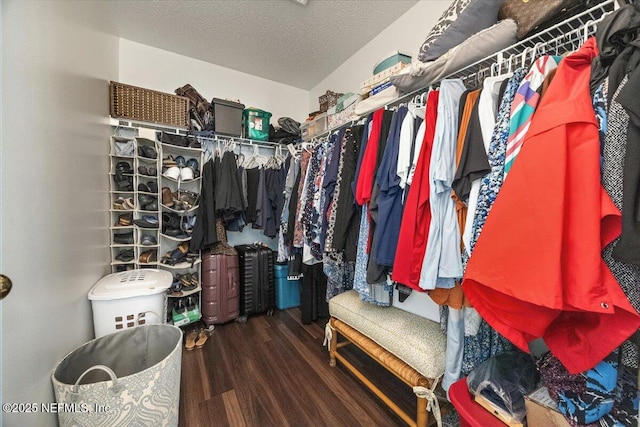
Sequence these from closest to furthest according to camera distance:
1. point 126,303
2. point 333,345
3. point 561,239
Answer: point 561,239, point 126,303, point 333,345

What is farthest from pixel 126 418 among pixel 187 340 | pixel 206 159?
pixel 206 159

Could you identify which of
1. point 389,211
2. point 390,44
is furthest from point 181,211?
point 390,44

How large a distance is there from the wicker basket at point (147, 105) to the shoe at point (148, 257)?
1.18 m

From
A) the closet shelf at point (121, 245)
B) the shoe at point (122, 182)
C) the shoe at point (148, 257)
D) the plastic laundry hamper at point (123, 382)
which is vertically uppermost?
the shoe at point (122, 182)

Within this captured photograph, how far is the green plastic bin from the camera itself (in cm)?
256

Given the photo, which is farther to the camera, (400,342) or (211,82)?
(211,82)

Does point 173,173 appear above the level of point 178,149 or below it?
below

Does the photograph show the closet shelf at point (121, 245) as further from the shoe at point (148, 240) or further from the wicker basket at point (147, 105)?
the wicker basket at point (147, 105)

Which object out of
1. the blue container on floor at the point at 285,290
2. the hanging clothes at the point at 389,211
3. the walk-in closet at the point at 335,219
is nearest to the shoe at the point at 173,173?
the walk-in closet at the point at 335,219

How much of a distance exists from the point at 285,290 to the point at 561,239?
241 cm

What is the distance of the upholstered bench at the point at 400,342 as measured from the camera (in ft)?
3.41

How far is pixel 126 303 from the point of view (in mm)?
1258

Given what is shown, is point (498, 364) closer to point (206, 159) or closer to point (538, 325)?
point (538, 325)

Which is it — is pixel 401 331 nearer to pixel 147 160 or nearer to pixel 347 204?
pixel 347 204
